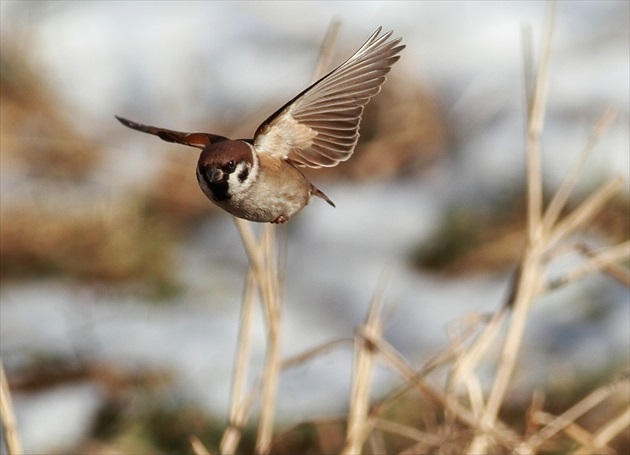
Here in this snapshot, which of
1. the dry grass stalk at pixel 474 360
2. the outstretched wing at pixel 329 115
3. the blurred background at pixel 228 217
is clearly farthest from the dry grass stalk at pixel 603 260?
the blurred background at pixel 228 217

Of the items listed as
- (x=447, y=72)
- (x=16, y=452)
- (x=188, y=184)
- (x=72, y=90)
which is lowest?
(x=16, y=452)

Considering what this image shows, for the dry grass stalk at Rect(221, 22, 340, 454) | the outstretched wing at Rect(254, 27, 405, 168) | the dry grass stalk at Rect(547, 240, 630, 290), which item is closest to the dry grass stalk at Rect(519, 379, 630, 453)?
the dry grass stalk at Rect(547, 240, 630, 290)

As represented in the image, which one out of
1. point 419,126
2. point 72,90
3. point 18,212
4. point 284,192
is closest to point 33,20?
point 72,90

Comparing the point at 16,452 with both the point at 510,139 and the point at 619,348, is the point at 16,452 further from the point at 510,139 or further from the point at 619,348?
the point at 510,139

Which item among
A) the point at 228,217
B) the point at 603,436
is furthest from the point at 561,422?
the point at 228,217

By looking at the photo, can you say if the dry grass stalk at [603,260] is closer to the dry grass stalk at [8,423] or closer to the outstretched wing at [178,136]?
the dry grass stalk at [8,423]

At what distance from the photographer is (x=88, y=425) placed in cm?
217

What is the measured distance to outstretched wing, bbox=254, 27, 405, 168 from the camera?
39cm

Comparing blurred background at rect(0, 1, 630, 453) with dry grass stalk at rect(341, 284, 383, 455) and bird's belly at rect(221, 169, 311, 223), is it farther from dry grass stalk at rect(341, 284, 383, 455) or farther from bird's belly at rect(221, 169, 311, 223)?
bird's belly at rect(221, 169, 311, 223)

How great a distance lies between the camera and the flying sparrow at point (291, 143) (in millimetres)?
381

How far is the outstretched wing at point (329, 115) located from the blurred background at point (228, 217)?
1728mm

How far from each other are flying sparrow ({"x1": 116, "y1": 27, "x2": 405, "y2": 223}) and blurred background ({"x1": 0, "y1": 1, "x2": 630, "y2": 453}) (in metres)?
1.73

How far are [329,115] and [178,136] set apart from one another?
90 millimetres

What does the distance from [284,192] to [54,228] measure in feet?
7.17
